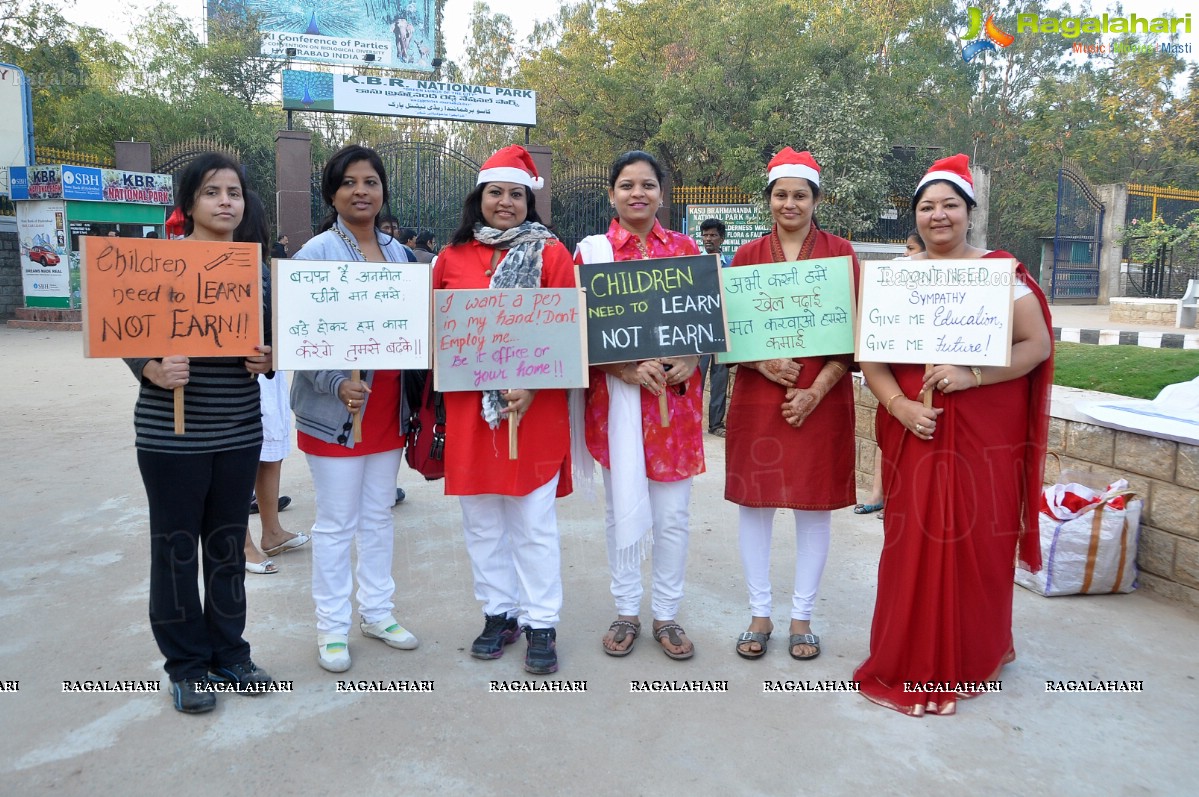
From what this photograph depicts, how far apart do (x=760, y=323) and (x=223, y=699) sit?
2.43 m

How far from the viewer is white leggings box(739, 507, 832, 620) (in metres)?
3.59

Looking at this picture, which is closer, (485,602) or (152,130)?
(485,602)

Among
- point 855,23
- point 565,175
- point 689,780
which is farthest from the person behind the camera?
point 855,23

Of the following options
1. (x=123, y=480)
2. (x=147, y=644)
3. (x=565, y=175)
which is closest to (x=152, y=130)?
(x=565, y=175)

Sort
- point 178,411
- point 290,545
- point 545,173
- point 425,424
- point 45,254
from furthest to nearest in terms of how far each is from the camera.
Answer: point 545,173
point 45,254
point 290,545
point 425,424
point 178,411

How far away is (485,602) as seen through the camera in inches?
143

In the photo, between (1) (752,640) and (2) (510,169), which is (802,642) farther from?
(2) (510,169)

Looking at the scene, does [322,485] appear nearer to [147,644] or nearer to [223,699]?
[223,699]

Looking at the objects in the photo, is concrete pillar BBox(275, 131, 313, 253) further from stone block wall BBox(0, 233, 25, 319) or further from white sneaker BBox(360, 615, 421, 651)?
white sneaker BBox(360, 615, 421, 651)

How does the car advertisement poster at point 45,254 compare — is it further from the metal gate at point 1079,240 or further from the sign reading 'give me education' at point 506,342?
the metal gate at point 1079,240

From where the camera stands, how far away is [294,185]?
17.5 m

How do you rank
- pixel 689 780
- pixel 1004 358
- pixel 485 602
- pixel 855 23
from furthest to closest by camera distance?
pixel 855 23
pixel 485 602
pixel 1004 358
pixel 689 780

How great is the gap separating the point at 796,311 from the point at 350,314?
5.57 feet

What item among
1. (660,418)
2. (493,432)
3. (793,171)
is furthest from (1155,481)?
(493,432)
